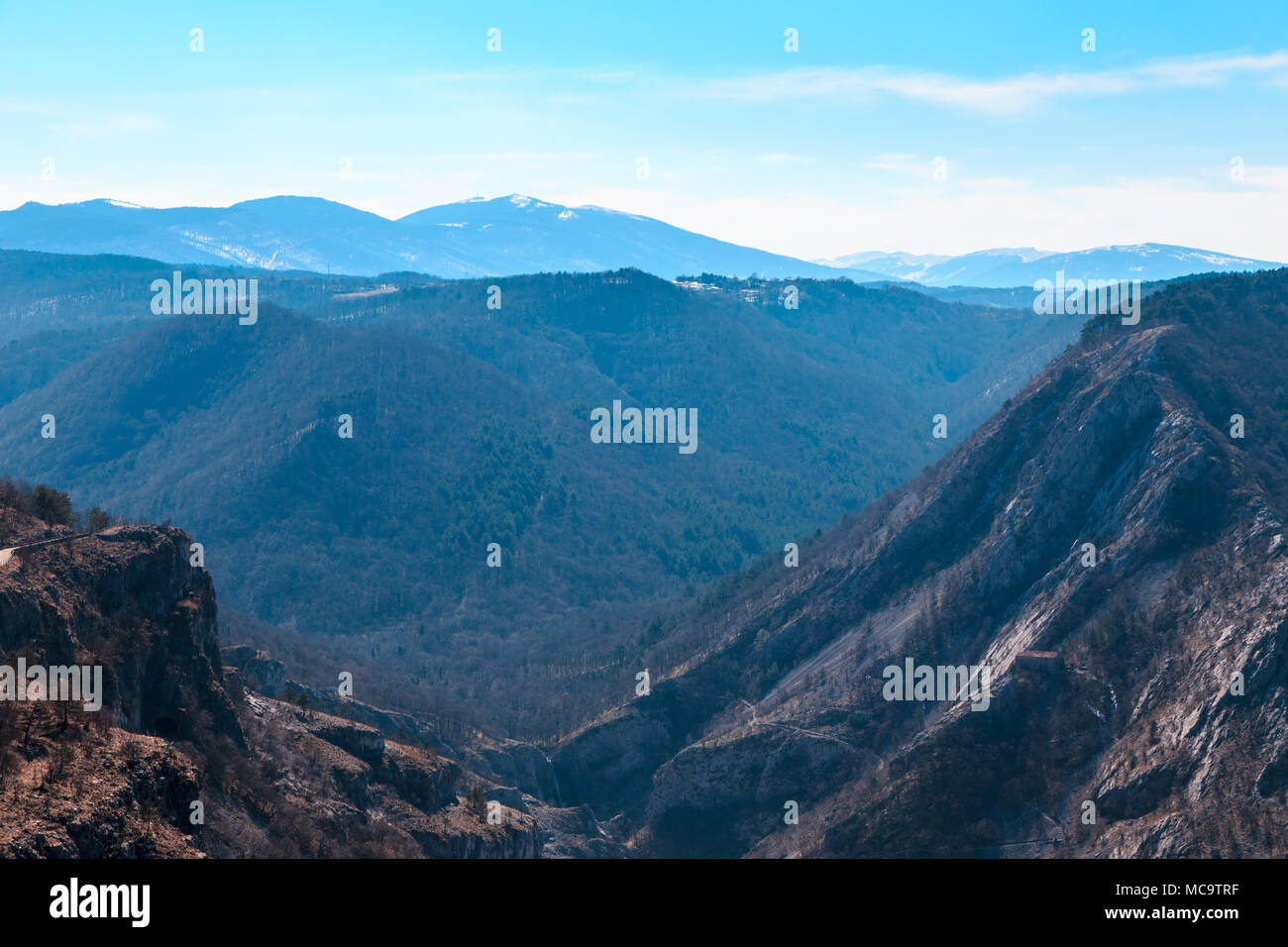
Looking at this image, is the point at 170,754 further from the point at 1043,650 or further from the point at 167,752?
the point at 1043,650

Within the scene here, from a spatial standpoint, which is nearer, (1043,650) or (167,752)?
(167,752)

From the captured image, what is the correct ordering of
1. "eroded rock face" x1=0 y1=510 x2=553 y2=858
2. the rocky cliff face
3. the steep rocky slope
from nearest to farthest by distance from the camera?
1. "eroded rock face" x1=0 y1=510 x2=553 y2=858
2. the steep rocky slope
3. the rocky cliff face

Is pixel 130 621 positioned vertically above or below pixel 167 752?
above

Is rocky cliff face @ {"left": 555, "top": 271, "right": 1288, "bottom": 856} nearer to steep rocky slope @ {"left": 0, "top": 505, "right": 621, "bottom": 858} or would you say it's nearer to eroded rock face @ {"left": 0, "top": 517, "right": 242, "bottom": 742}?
steep rocky slope @ {"left": 0, "top": 505, "right": 621, "bottom": 858}

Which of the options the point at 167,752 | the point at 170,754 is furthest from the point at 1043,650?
the point at 167,752

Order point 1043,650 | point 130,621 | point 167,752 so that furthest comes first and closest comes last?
point 1043,650 → point 130,621 → point 167,752

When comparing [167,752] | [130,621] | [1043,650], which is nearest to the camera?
[167,752]

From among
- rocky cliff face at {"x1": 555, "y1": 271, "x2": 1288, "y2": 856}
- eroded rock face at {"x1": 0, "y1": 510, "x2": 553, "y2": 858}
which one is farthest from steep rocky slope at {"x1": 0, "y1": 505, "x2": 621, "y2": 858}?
rocky cliff face at {"x1": 555, "y1": 271, "x2": 1288, "y2": 856}
